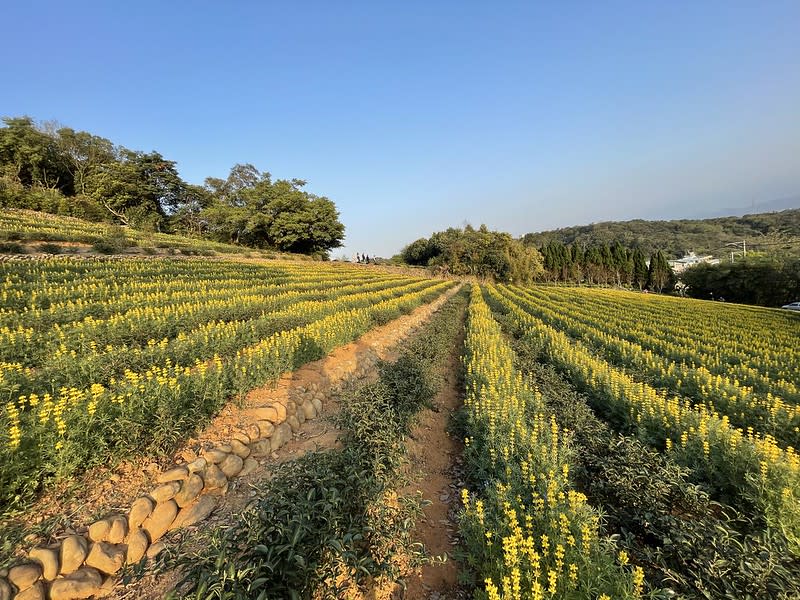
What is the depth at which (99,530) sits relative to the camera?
130 inches

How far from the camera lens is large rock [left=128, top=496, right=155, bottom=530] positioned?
11.6 feet

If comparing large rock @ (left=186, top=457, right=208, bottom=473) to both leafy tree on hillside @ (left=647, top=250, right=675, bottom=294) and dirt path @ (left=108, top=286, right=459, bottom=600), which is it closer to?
dirt path @ (left=108, top=286, right=459, bottom=600)

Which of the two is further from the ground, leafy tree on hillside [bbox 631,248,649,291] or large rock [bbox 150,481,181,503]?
leafy tree on hillside [bbox 631,248,649,291]

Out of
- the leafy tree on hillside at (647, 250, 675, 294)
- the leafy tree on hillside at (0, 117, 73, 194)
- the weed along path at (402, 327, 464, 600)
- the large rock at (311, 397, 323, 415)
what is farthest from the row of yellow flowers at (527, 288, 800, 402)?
the leafy tree on hillside at (0, 117, 73, 194)

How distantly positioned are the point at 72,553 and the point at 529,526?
13.8ft

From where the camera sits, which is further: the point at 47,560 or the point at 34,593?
the point at 47,560

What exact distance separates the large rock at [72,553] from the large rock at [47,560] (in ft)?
0.18

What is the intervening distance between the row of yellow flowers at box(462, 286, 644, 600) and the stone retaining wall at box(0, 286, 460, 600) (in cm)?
331

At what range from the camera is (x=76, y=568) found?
3029mm

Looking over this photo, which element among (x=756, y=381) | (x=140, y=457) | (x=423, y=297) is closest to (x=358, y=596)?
(x=140, y=457)

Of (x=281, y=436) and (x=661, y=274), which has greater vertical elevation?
(x=661, y=274)

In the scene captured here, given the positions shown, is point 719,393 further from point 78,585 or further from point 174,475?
point 78,585

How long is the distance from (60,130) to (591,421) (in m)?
76.6

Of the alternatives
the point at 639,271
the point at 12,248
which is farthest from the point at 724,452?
the point at 639,271
